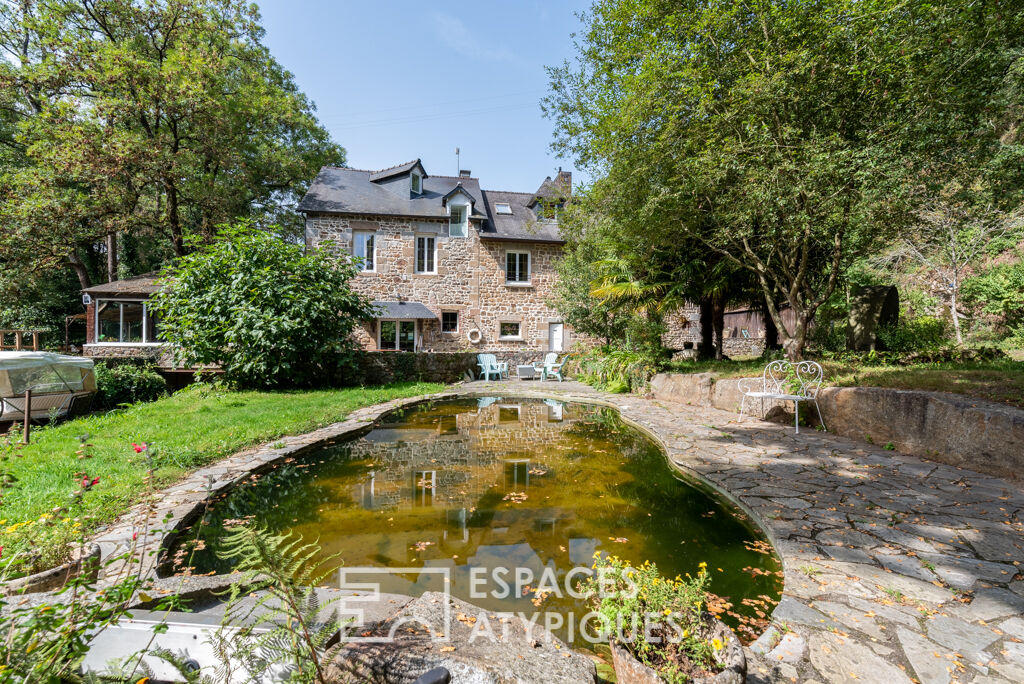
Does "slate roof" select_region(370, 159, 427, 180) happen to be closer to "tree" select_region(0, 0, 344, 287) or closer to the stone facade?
the stone facade

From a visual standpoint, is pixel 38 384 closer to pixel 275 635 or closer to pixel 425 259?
pixel 275 635

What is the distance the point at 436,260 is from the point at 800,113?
13481 mm

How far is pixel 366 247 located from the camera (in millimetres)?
17344

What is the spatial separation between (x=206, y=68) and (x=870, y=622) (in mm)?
19597

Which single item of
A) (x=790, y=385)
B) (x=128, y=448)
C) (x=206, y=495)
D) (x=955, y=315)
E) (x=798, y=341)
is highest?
(x=955, y=315)

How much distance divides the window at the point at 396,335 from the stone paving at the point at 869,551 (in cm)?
1210

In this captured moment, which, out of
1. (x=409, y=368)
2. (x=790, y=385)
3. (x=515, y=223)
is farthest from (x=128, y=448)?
(x=515, y=223)

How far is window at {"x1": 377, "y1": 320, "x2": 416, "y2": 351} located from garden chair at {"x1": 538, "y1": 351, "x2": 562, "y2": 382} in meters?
5.53

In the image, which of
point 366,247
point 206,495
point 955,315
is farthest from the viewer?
point 366,247

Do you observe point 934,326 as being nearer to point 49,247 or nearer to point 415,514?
point 415,514

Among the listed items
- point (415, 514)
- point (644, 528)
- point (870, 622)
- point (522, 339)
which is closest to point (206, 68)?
point (522, 339)

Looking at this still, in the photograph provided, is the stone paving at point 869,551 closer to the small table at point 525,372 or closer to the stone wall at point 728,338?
the small table at point 525,372

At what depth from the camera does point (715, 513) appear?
12.1 ft

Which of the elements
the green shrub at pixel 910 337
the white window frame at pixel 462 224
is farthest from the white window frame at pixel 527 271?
the green shrub at pixel 910 337
